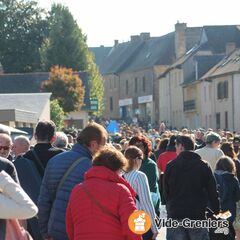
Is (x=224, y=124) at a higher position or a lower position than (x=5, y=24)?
lower

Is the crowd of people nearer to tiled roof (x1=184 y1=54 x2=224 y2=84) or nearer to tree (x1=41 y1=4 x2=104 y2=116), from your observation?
tiled roof (x1=184 y1=54 x2=224 y2=84)

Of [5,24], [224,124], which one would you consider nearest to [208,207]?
[224,124]

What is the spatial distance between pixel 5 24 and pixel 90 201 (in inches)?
3395

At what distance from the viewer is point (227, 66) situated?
80.2 metres

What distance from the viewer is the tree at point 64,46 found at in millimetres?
92062

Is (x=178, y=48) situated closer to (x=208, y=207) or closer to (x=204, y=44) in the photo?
(x=204, y=44)

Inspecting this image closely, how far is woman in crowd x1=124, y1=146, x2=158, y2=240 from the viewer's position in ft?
35.8

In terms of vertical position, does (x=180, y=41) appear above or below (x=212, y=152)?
above

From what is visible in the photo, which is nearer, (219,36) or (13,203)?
(13,203)

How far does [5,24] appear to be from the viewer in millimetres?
93438

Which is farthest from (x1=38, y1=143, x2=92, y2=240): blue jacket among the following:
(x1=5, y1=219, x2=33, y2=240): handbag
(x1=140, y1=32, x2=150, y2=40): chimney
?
(x1=140, y1=32, x2=150, y2=40): chimney

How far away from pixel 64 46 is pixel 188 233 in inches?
3255

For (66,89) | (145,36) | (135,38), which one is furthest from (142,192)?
(135,38)

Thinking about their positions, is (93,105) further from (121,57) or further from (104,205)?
(104,205)
